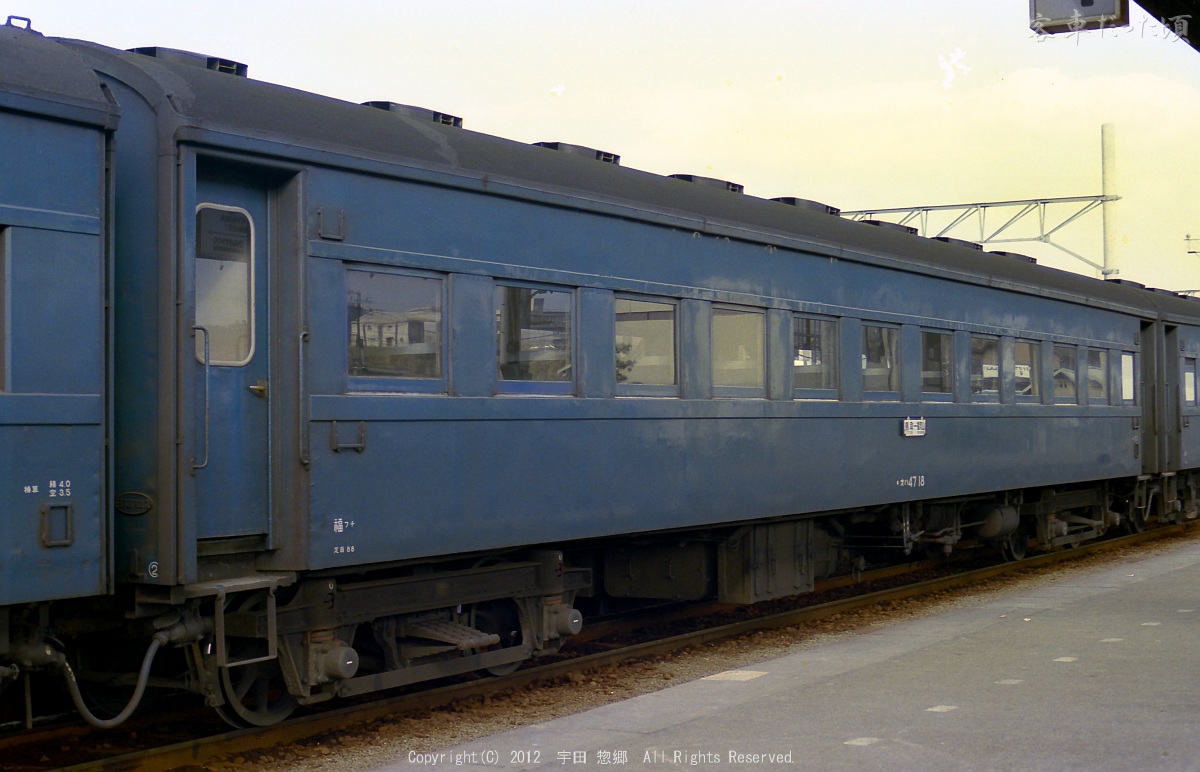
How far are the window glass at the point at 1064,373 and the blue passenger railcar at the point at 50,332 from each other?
1114cm

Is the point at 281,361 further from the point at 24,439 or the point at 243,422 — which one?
the point at 24,439

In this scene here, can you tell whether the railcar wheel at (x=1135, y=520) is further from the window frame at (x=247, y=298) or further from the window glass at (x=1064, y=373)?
the window frame at (x=247, y=298)

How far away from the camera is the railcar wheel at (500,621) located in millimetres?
7828

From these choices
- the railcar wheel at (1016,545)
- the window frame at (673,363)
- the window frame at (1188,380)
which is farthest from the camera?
the window frame at (1188,380)

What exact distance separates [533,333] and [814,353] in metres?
3.22

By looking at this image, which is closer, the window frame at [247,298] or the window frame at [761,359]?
the window frame at [247,298]

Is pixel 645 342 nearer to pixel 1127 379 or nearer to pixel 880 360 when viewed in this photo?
pixel 880 360

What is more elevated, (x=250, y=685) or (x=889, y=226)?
(x=889, y=226)

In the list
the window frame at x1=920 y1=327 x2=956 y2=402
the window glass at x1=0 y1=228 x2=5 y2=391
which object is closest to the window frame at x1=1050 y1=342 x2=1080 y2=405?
the window frame at x1=920 y1=327 x2=956 y2=402

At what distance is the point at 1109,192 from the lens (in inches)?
1153

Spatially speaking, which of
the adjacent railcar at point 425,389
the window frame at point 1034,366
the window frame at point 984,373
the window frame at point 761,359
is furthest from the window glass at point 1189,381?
the window frame at point 761,359

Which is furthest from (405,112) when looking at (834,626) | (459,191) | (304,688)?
(834,626)

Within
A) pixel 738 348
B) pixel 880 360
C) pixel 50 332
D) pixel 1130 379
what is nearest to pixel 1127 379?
pixel 1130 379

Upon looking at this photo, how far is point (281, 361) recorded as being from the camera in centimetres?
→ 633
